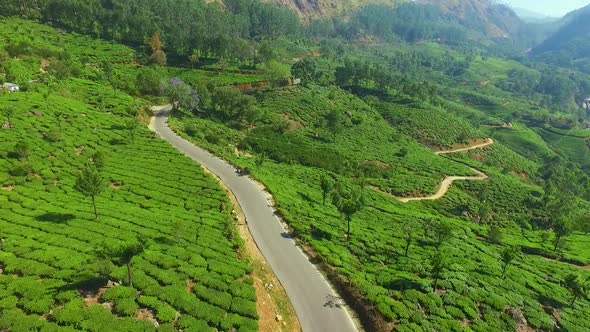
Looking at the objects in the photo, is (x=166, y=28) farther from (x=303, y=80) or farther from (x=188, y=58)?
(x=303, y=80)

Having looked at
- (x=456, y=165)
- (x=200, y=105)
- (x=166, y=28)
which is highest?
(x=166, y=28)

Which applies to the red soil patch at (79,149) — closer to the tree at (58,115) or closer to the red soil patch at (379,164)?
the tree at (58,115)

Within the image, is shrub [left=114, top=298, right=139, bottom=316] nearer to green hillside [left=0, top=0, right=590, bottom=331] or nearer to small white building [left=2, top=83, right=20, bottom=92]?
green hillside [left=0, top=0, right=590, bottom=331]

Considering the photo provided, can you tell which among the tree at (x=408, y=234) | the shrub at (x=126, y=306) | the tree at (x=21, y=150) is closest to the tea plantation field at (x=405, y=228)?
the tree at (x=408, y=234)

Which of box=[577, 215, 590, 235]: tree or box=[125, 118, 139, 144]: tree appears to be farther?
box=[577, 215, 590, 235]: tree

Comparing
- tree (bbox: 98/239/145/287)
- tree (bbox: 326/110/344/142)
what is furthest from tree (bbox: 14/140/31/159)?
tree (bbox: 326/110/344/142)

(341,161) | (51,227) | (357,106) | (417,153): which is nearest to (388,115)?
(357,106)

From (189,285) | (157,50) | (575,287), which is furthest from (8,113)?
(157,50)
